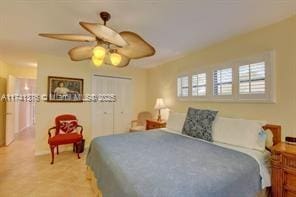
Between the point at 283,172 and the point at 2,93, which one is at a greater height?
the point at 2,93

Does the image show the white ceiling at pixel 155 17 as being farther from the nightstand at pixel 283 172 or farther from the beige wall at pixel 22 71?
the beige wall at pixel 22 71

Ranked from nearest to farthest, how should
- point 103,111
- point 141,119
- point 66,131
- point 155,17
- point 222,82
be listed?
point 155,17
point 222,82
point 66,131
point 103,111
point 141,119

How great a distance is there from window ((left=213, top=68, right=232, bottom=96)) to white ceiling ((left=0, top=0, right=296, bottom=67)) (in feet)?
1.84

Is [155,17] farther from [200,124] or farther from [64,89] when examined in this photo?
[64,89]

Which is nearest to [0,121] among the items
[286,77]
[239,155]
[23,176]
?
[23,176]

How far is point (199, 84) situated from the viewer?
12.2 feet

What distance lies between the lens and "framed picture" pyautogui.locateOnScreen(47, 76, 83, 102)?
423 centimetres

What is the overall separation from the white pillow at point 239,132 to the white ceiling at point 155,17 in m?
1.35

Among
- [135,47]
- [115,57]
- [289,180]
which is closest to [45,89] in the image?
[115,57]

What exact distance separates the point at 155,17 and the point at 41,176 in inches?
118

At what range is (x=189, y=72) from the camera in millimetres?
3963

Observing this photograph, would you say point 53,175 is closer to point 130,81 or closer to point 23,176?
point 23,176

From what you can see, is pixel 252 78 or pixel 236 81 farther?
pixel 236 81

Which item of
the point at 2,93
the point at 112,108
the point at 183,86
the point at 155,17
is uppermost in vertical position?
the point at 155,17
